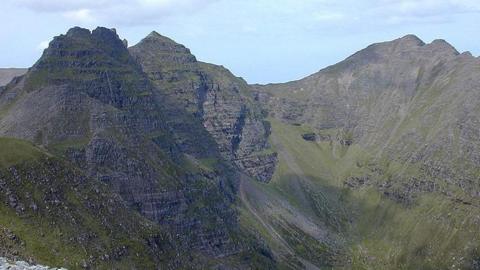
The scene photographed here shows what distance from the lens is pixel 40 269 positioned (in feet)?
274

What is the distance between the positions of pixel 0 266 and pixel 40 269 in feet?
19.8

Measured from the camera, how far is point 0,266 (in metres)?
85.8
